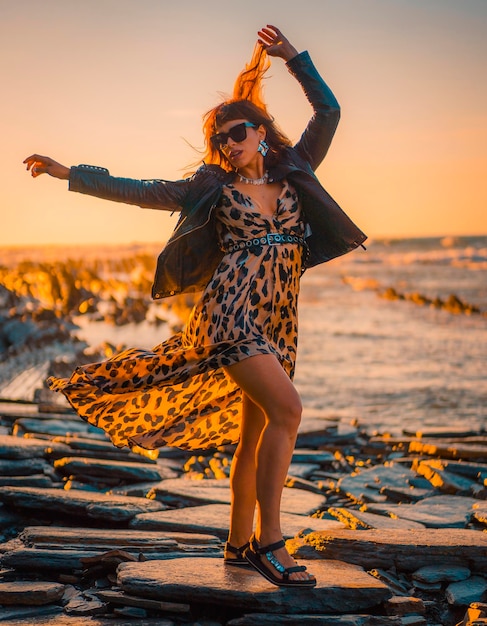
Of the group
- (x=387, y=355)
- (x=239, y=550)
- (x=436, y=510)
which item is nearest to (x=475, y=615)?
(x=239, y=550)

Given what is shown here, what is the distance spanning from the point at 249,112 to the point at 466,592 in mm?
2354

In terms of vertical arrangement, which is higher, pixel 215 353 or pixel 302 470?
pixel 215 353

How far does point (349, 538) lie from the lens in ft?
14.9

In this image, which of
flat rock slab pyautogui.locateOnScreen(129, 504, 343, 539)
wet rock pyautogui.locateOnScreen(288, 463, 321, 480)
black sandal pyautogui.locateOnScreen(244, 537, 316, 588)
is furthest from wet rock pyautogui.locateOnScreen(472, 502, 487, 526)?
black sandal pyautogui.locateOnScreen(244, 537, 316, 588)

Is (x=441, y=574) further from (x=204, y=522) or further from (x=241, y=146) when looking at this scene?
(x=241, y=146)

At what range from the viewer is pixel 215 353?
4.04m

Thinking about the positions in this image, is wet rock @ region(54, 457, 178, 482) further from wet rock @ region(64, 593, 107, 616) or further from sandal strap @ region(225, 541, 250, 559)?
wet rock @ region(64, 593, 107, 616)

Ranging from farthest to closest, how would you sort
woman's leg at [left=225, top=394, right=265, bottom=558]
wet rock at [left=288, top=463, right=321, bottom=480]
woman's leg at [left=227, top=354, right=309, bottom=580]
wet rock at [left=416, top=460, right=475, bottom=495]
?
1. wet rock at [left=288, top=463, right=321, bottom=480]
2. wet rock at [left=416, top=460, right=475, bottom=495]
3. woman's leg at [left=225, top=394, right=265, bottom=558]
4. woman's leg at [left=227, top=354, right=309, bottom=580]

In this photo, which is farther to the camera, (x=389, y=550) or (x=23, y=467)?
(x=23, y=467)

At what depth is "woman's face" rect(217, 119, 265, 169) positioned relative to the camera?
13.9 ft

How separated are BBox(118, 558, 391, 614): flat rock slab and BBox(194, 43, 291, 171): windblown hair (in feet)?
5.97

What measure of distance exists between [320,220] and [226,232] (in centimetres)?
44

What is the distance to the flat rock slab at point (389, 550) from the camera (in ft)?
14.8

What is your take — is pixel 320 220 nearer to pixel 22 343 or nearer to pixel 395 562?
pixel 395 562
